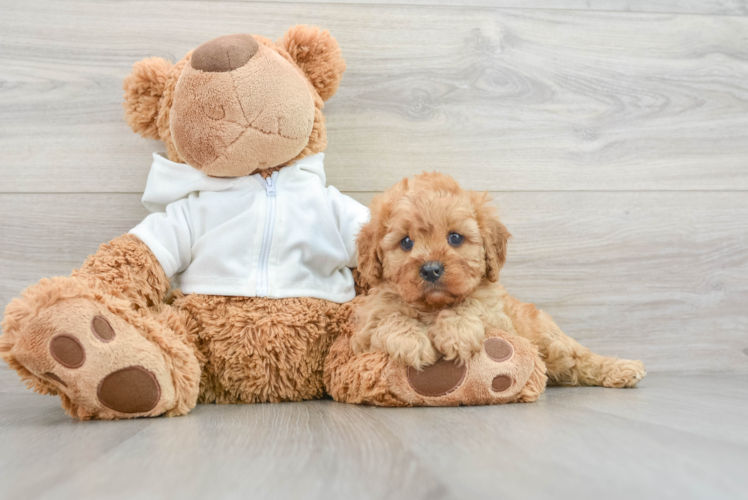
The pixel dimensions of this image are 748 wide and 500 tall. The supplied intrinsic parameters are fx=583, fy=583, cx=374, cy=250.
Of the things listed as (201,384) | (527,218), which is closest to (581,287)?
(527,218)

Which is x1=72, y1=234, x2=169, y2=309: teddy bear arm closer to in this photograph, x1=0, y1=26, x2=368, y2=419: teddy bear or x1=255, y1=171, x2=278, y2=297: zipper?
x1=0, y1=26, x2=368, y2=419: teddy bear

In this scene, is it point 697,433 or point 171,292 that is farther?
point 171,292

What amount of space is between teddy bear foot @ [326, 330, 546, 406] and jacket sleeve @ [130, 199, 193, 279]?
367 mm

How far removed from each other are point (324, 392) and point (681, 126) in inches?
39.5

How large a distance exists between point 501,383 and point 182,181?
0.65m

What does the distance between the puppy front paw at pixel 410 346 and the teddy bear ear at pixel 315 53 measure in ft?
1.66

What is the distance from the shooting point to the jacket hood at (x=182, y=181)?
1.04 meters

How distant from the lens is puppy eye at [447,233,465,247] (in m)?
0.88

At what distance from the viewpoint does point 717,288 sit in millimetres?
1332

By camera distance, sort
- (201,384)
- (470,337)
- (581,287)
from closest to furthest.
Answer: (470,337) < (201,384) < (581,287)

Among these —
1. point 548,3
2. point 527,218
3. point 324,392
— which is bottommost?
point 324,392

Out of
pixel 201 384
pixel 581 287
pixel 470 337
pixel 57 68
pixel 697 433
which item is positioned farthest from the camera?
pixel 581 287

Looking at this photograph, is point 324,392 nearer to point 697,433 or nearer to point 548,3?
point 697,433

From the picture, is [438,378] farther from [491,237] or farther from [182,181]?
[182,181]
